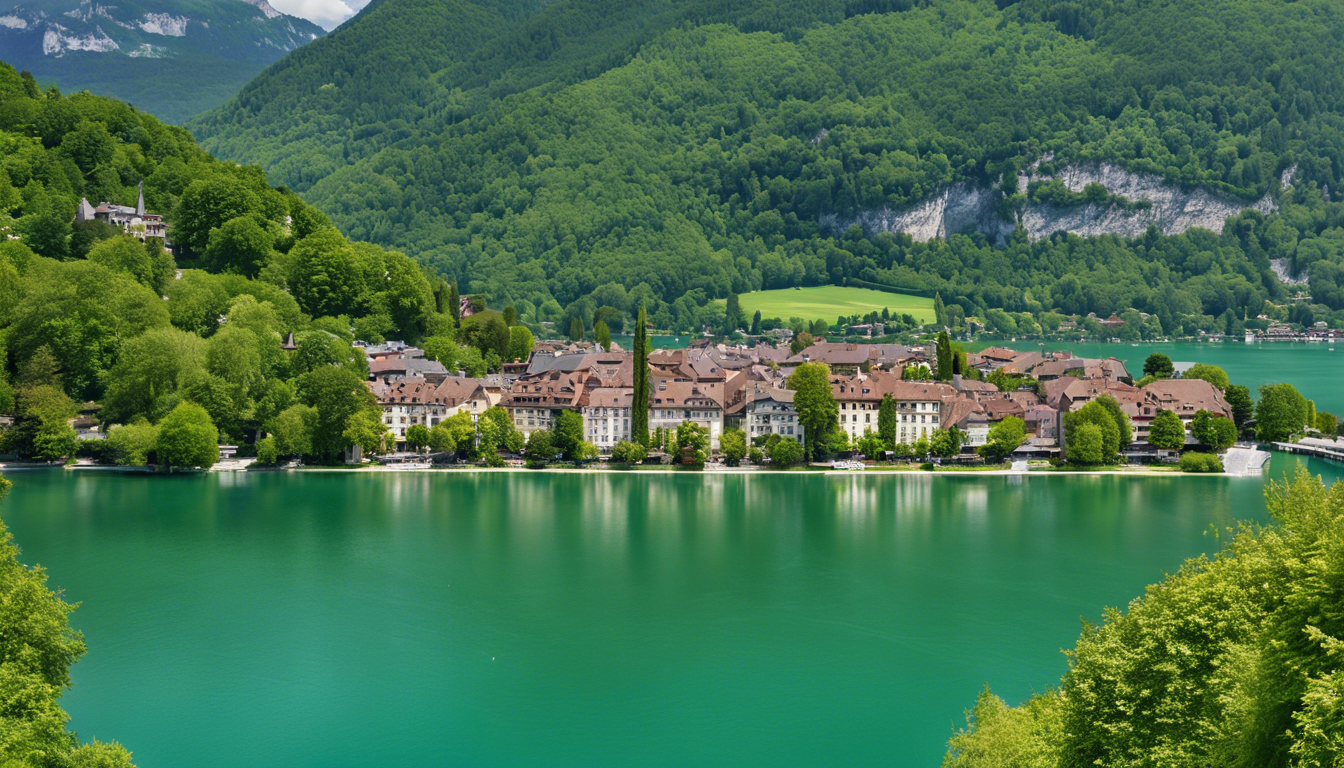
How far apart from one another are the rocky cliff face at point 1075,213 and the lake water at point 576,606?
12289 centimetres

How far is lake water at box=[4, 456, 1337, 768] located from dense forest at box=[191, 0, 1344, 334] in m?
94.8

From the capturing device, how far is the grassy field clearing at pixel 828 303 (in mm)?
139500

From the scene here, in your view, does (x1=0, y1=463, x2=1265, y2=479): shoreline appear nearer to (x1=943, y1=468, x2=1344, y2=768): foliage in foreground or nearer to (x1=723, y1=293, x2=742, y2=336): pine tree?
(x1=943, y1=468, x2=1344, y2=768): foliage in foreground

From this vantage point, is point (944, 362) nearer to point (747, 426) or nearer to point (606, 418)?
point (747, 426)

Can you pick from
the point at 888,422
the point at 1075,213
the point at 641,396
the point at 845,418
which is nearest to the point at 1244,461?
the point at 888,422

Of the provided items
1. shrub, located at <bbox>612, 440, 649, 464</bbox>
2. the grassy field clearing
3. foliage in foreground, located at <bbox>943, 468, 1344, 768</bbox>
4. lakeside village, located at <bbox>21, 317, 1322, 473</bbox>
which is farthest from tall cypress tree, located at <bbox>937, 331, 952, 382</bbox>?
the grassy field clearing

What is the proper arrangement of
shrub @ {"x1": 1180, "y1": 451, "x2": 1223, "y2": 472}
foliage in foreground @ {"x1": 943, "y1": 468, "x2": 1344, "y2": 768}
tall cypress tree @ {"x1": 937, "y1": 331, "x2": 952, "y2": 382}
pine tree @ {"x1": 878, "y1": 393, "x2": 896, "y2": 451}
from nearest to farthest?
foliage in foreground @ {"x1": 943, "y1": 468, "x2": 1344, "y2": 768}
shrub @ {"x1": 1180, "y1": 451, "x2": 1223, "y2": 472}
pine tree @ {"x1": 878, "y1": 393, "x2": 896, "y2": 451}
tall cypress tree @ {"x1": 937, "y1": 331, "x2": 952, "y2": 382}

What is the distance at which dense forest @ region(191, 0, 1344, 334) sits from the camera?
513 ft

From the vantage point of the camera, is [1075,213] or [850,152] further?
[850,152]

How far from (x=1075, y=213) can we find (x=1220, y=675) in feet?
529

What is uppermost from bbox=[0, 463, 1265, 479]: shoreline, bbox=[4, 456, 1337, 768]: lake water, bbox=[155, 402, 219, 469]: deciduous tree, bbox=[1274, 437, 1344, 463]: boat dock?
bbox=[155, 402, 219, 469]: deciduous tree

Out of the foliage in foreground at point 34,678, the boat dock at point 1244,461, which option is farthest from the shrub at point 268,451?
the boat dock at point 1244,461

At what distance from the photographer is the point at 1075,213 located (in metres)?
167

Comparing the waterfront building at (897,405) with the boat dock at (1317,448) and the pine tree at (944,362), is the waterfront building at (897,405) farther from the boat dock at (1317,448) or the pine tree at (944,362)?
the boat dock at (1317,448)
